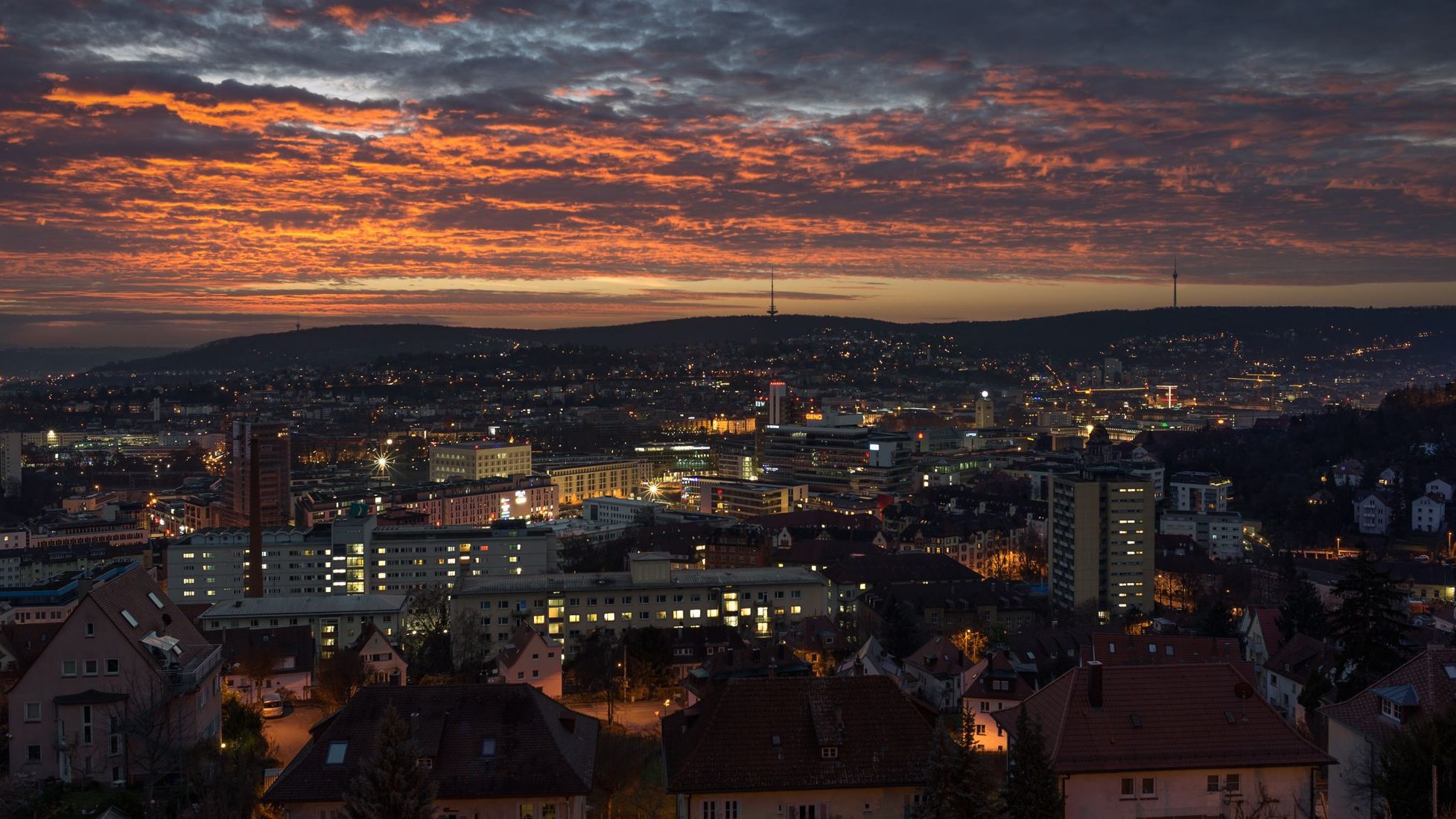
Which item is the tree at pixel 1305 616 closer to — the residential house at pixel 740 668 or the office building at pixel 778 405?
the residential house at pixel 740 668

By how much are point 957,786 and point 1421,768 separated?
434 centimetres

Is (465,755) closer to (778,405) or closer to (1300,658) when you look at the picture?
(1300,658)

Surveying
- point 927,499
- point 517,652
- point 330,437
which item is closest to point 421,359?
point 330,437

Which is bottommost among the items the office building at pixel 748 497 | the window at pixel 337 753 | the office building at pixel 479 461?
the office building at pixel 748 497

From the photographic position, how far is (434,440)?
87688 millimetres

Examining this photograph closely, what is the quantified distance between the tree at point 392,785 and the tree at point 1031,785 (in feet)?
16.0

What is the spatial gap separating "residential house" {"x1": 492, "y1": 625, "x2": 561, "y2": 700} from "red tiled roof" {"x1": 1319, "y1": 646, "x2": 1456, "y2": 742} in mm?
12955

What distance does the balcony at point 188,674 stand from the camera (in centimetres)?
1392

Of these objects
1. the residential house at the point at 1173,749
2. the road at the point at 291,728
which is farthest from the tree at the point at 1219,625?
the road at the point at 291,728

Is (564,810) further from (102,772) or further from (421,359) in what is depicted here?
(421,359)

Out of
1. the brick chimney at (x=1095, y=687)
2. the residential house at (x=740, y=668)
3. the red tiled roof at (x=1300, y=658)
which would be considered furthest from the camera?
the red tiled roof at (x=1300, y=658)

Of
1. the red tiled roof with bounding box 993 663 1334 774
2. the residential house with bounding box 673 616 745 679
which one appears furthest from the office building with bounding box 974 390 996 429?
the red tiled roof with bounding box 993 663 1334 774

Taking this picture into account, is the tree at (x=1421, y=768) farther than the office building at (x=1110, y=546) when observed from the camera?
No

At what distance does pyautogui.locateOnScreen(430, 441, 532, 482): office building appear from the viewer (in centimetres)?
7000
